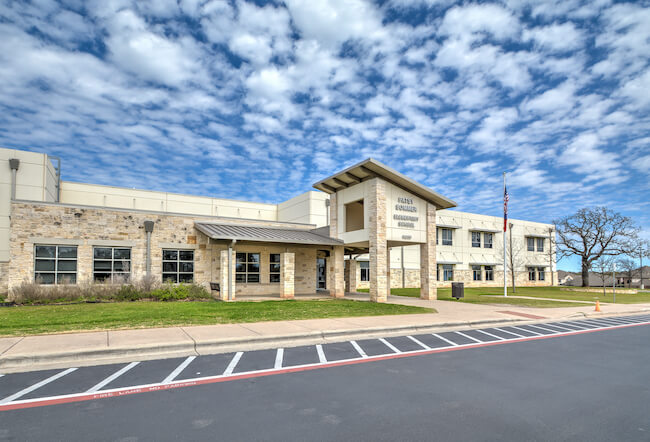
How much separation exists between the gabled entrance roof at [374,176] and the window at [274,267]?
16.5 ft

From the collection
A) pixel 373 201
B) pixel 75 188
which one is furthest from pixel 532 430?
pixel 75 188

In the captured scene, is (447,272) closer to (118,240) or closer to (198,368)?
(118,240)

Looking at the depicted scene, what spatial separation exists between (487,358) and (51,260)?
19026mm

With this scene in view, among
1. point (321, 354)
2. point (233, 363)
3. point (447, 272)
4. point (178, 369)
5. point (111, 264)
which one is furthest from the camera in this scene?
point (447, 272)

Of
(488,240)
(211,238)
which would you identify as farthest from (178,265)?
(488,240)

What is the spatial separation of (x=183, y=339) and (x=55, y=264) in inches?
539

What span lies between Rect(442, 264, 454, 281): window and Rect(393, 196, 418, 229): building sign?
23.7 metres

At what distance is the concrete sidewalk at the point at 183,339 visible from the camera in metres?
7.09

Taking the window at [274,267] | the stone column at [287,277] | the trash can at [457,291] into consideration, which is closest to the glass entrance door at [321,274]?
the window at [274,267]

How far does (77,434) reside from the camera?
4.18 meters

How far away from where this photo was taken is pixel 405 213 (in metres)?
22.4

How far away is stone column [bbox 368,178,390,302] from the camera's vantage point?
20.5 m

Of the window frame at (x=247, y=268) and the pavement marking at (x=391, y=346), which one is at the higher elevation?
the window frame at (x=247, y=268)

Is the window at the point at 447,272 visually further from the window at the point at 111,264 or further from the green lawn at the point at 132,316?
the window at the point at 111,264
